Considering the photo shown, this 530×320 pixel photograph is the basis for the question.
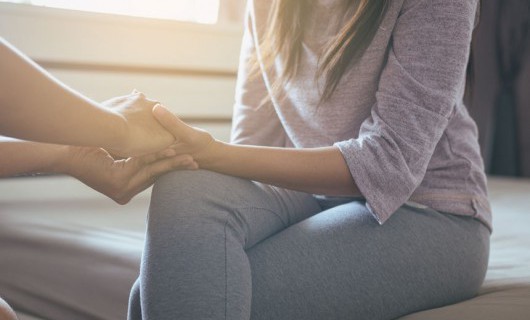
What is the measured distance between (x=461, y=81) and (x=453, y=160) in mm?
123

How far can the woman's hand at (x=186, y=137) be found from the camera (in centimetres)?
95

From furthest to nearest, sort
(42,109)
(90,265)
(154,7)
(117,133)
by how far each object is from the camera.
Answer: (154,7)
(90,265)
(117,133)
(42,109)

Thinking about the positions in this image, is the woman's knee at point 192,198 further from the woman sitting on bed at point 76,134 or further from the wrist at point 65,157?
the wrist at point 65,157

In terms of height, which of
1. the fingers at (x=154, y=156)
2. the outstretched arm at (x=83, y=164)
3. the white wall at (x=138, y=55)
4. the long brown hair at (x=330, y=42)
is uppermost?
the long brown hair at (x=330, y=42)

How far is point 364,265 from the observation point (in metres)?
0.88

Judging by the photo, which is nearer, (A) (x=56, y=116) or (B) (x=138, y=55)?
(A) (x=56, y=116)

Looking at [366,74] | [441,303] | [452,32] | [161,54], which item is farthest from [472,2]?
[161,54]

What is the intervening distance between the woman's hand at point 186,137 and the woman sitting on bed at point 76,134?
1 centimetres

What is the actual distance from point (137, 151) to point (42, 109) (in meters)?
0.19

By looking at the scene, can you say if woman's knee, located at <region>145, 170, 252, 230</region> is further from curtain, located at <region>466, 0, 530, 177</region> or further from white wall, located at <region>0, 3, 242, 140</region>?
curtain, located at <region>466, 0, 530, 177</region>

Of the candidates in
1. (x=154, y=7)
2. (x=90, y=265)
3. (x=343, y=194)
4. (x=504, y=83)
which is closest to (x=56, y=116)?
(x=343, y=194)

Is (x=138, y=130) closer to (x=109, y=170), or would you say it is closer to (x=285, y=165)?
(x=109, y=170)

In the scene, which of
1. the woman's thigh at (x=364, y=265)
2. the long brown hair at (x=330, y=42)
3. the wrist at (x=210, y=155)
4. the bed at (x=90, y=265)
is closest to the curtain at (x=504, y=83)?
the bed at (x=90, y=265)

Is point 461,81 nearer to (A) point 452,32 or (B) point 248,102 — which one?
(A) point 452,32
